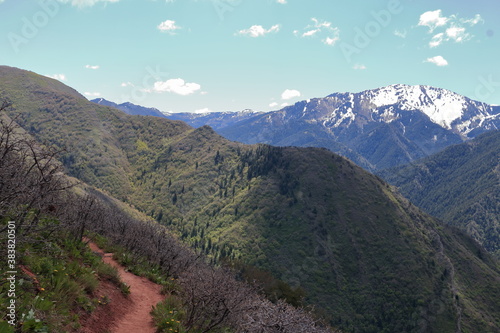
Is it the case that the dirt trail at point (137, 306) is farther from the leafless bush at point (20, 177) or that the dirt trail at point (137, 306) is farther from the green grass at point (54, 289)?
the leafless bush at point (20, 177)

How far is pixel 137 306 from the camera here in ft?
49.4

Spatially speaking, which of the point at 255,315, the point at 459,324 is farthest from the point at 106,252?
the point at 459,324

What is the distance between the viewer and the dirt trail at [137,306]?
1257 cm

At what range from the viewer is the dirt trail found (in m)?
12.6

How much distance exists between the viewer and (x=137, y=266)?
2098 cm

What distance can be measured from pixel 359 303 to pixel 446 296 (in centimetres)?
4532
